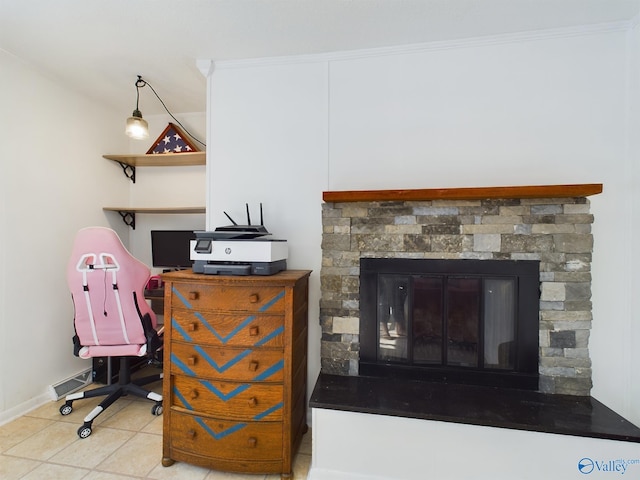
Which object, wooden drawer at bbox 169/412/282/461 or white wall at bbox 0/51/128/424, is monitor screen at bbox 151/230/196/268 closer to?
white wall at bbox 0/51/128/424

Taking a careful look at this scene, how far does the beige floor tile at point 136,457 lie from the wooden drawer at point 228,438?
206mm

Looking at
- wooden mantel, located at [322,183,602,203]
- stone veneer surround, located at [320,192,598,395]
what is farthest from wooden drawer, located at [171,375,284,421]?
wooden mantel, located at [322,183,602,203]

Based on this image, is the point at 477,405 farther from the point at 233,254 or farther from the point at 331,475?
the point at 233,254

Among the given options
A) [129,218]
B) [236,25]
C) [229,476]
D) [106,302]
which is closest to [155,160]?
[129,218]

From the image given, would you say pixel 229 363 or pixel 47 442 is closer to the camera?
pixel 229 363

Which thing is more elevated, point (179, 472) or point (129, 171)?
point (129, 171)

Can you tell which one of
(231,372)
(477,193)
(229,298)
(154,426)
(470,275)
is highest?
(477,193)

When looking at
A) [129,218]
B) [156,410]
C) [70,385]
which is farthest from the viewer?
[129,218]

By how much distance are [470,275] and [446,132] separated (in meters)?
0.88

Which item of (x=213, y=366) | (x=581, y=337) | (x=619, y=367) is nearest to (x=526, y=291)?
(x=581, y=337)

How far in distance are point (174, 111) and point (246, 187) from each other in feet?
4.57

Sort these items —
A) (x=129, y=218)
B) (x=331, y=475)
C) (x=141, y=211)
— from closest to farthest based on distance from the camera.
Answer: (x=331, y=475)
(x=141, y=211)
(x=129, y=218)

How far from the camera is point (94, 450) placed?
66.5 inches

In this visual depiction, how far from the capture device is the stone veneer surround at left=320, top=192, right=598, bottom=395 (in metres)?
1.61
